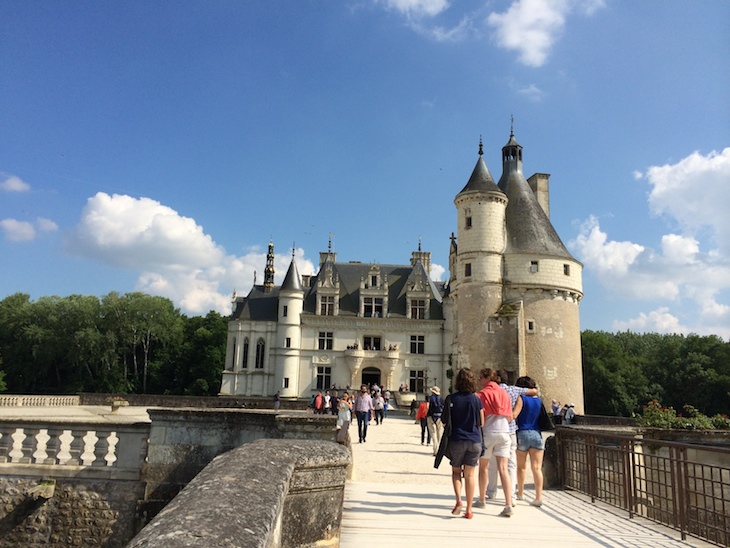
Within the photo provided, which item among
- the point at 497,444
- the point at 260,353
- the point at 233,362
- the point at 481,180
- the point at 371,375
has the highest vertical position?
the point at 481,180

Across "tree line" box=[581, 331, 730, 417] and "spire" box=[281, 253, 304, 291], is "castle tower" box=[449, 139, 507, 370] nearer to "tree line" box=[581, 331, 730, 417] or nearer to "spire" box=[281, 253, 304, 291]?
"spire" box=[281, 253, 304, 291]

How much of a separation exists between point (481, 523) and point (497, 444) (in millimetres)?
1161

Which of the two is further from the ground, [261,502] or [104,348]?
[104,348]

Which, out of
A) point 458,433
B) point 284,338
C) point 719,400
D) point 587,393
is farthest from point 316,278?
point 458,433

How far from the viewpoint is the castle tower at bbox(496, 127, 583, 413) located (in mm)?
30828

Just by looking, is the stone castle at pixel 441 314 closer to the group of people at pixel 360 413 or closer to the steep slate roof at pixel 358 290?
the steep slate roof at pixel 358 290

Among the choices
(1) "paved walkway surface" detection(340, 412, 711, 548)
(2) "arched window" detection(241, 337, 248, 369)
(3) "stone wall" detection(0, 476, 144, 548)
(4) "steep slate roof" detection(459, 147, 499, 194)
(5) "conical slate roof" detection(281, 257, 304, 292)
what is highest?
(4) "steep slate roof" detection(459, 147, 499, 194)

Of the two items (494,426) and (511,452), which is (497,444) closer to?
(494,426)

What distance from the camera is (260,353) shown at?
42656mm

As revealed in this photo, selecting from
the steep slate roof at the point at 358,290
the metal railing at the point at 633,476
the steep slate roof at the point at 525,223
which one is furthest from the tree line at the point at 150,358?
the metal railing at the point at 633,476

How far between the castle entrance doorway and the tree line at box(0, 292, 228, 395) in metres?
16.0

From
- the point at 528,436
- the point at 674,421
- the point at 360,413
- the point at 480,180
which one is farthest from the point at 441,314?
the point at 528,436

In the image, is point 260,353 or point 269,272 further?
point 269,272

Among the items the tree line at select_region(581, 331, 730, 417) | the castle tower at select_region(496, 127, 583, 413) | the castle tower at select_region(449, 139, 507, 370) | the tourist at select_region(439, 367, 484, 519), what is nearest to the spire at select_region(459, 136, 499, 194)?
the castle tower at select_region(449, 139, 507, 370)
